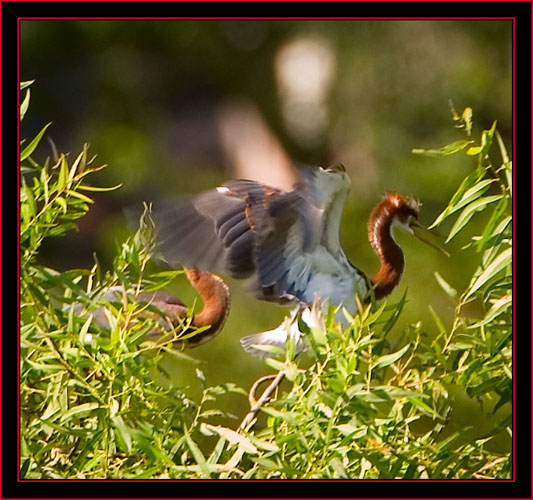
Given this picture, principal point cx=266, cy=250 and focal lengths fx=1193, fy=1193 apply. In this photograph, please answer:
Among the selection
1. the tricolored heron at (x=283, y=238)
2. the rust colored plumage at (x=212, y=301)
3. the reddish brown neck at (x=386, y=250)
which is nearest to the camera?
the tricolored heron at (x=283, y=238)

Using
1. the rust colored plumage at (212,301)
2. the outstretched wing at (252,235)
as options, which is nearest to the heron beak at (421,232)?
the outstretched wing at (252,235)

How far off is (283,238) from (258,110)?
326cm

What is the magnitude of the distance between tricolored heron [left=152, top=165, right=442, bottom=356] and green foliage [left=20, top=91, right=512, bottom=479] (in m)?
0.35

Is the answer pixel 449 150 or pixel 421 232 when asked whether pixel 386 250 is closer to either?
pixel 421 232

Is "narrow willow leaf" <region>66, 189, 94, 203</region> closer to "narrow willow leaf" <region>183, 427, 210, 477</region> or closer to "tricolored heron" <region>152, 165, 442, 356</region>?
"narrow willow leaf" <region>183, 427, 210, 477</region>

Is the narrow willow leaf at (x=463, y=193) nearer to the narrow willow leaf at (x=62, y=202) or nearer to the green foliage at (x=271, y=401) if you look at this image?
the green foliage at (x=271, y=401)

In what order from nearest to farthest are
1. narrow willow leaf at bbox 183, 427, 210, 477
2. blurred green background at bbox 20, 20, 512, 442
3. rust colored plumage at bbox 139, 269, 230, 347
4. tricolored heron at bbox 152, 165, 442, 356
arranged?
narrow willow leaf at bbox 183, 427, 210, 477 → tricolored heron at bbox 152, 165, 442, 356 → rust colored plumage at bbox 139, 269, 230, 347 → blurred green background at bbox 20, 20, 512, 442

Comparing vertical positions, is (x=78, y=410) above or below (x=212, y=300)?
above

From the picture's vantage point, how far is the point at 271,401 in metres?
1.04

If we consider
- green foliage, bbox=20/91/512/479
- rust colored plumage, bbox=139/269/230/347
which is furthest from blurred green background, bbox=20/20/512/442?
green foliage, bbox=20/91/512/479

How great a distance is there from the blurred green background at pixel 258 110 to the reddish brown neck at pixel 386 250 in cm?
110

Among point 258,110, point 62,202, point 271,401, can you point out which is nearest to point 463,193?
point 271,401

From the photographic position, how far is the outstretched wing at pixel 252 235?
1.48m

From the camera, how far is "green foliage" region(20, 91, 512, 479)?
3.28 ft
